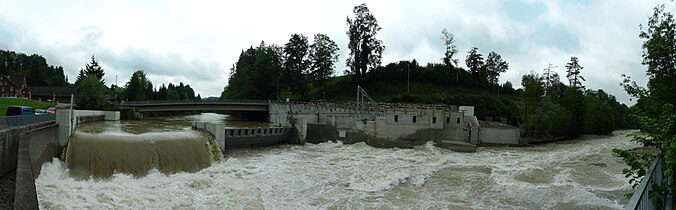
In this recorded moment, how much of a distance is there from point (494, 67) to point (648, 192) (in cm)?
9273

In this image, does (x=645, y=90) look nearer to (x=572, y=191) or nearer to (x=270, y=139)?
(x=572, y=191)

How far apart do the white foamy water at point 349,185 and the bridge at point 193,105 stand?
31254mm

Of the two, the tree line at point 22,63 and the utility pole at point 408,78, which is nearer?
the utility pole at point 408,78

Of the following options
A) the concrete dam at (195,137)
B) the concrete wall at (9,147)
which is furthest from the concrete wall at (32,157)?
the concrete wall at (9,147)

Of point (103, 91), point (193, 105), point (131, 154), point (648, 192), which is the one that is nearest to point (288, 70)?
point (193, 105)

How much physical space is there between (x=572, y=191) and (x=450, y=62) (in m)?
69.1

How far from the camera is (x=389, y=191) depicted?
19.6 meters

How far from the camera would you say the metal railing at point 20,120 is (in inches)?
598

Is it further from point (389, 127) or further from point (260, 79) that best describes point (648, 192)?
point (260, 79)

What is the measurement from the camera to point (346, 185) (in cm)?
2067

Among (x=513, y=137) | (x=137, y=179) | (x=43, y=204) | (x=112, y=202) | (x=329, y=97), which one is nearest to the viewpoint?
(x=43, y=204)

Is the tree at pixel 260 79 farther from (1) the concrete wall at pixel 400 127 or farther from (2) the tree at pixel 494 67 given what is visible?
(2) the tree at pixel 494 67

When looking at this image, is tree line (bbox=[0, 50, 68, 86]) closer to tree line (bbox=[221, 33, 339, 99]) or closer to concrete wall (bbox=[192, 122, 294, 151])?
tree line (bbox=[221, 33, 339, 99])

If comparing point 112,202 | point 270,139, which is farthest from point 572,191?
point 270,139
